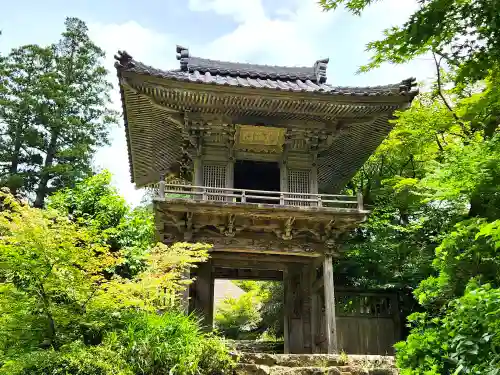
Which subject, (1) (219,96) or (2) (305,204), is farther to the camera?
(2) (305,204)

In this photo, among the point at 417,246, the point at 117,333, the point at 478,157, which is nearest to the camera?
the point at 478,157

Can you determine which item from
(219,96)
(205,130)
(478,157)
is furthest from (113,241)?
(478,157)

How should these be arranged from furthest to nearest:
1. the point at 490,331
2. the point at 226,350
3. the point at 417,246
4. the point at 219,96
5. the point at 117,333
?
the point at 417,246, the point at 219,96, the point at 226,350, the point at 117,333, the point at 490,331

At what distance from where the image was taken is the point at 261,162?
1367cm

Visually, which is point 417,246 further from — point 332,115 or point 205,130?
point 205,130

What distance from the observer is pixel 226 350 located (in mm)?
8297

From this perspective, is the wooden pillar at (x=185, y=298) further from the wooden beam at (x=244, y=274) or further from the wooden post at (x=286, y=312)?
the wooden beam at (x=244, y=274)

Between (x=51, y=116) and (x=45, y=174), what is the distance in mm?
3010

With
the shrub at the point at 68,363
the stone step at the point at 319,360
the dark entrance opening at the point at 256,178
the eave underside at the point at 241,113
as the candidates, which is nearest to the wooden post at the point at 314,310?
the dark entrance opening at the point at 256,178

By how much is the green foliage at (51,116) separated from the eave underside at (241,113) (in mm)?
10263

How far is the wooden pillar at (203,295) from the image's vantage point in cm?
1316

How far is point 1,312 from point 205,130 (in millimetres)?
6863

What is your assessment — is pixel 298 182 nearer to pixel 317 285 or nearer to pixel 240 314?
pixel 317 285

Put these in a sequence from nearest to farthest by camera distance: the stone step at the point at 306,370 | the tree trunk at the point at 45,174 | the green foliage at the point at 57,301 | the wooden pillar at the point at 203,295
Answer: the green foliage at the point at 57,301, the stone step at the point at 306,370, the wooden pillar at the point at 203,295, the tree trunk at the point at 45,174
